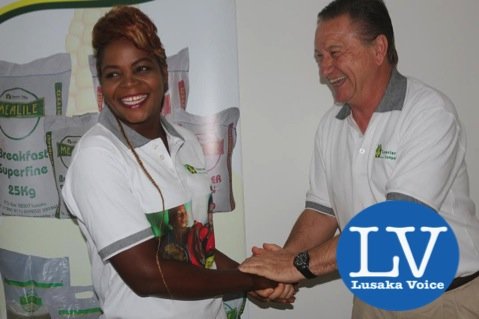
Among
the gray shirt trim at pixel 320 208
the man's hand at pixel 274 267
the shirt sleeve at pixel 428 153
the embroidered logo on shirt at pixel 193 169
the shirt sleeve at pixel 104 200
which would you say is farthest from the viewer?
the gray shirt trim at pixel 320 208

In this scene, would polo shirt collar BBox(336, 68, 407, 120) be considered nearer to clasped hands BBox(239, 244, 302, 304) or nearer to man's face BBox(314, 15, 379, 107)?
man's face BBox(314, 15, 379, 107)

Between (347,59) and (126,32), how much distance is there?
0.77 m

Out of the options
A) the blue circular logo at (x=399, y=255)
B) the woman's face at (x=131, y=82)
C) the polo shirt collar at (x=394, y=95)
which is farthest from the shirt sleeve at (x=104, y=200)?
the polo shirt collar at (x=394, y=95)

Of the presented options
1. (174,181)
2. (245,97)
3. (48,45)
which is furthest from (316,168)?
(48,45)

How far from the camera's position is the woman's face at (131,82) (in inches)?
67.2

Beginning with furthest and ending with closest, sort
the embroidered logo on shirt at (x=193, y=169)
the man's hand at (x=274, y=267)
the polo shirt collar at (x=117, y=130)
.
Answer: the man's hand at (x=274, y=267) → the embroidered logo on shirt at (x=193, y=169) → the polo shirt collar at (x=117, y=130)

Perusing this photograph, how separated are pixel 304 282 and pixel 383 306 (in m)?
0.58

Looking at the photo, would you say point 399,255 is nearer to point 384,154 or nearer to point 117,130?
point 384,154

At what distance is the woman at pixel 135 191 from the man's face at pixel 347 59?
593mm

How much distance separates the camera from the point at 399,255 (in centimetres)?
175

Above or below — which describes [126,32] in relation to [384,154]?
above

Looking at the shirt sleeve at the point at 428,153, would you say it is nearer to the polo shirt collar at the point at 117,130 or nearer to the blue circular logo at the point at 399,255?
the blue circular logo at the point at 399,255

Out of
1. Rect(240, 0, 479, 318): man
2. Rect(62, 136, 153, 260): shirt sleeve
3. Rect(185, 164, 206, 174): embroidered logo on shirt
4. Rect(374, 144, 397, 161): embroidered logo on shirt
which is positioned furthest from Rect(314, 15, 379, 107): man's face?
Rect(62, 136, 153, 260): shirt sleeve

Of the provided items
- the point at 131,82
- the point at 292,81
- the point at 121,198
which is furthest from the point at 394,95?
the point at 121,198
